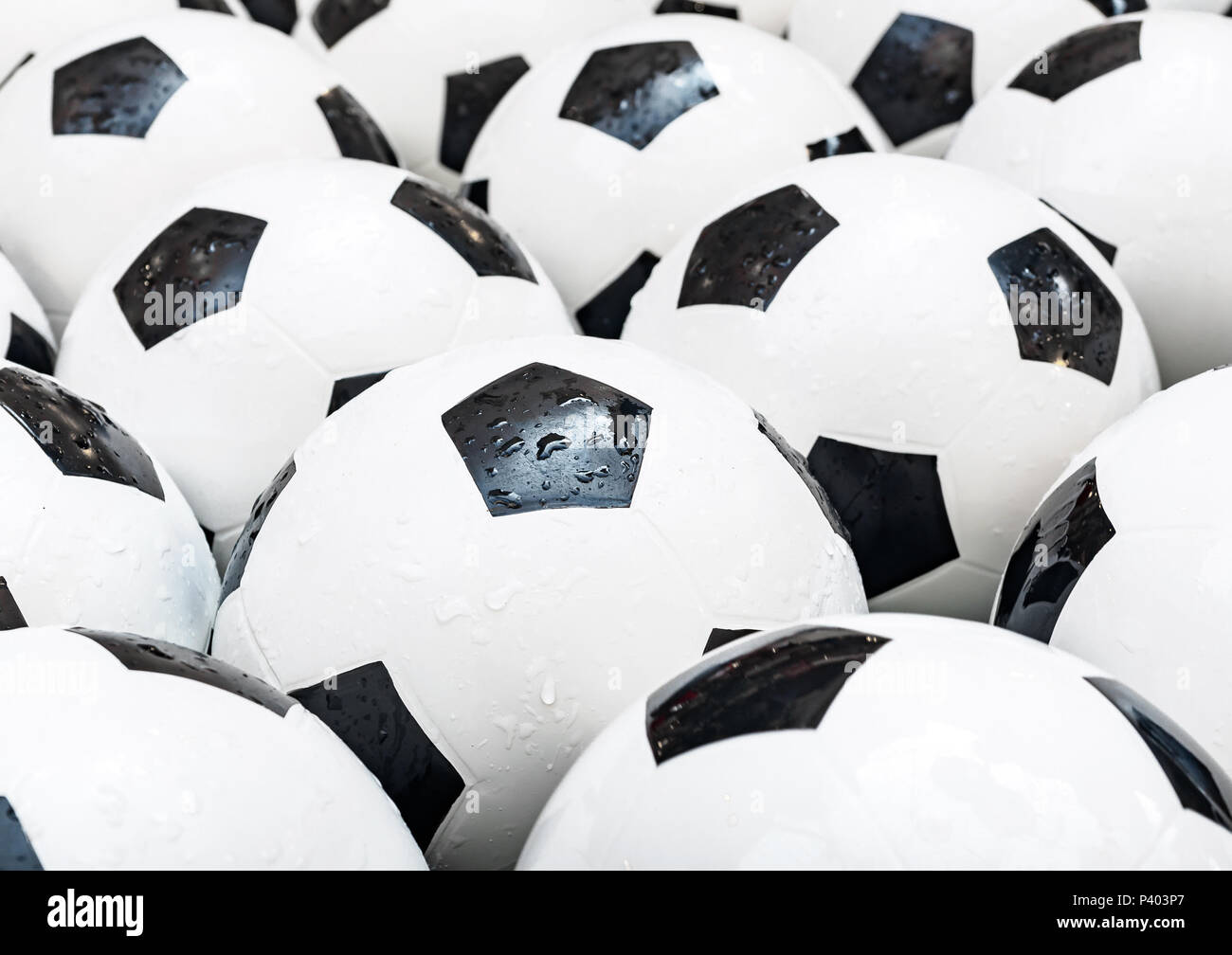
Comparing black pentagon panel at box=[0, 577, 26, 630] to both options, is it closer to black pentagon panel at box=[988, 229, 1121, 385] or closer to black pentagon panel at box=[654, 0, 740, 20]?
black pentagon panel at box=[988, 229, 1121, 385]

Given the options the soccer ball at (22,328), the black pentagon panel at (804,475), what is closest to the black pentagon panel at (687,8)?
the soccer ball at (22,328)

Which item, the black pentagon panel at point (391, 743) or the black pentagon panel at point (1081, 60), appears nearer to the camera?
the black pentagon panel at point (391, 743)

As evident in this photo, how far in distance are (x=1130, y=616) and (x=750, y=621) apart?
422 millimetres

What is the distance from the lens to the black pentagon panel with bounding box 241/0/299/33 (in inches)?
150

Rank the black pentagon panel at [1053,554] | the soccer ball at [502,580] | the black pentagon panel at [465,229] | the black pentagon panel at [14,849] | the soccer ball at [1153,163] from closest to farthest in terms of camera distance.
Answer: the black pentagon panel at [14,849] < the soccer ball at [502,580] < the black pentagon panel at [1053,554] < the black pentagon panel at [465,229] < the soccer ball at [1153,163]

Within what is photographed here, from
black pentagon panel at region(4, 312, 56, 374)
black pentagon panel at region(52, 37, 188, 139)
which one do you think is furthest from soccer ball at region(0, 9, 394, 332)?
black pentagon panel at region(4, 312, 56, 374)

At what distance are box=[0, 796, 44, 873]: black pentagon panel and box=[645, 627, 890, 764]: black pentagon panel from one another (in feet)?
1.64

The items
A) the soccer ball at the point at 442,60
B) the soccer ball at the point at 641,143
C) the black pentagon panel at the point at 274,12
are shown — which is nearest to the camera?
the soccer ball at the point at 641,143

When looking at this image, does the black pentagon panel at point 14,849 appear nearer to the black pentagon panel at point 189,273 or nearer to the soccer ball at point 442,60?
the black pentagon panel at point 189,273

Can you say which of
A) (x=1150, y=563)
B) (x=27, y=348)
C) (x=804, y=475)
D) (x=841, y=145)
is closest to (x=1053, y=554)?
(x=1150, y=563)

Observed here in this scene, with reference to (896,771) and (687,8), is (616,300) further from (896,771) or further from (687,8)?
(896,771)

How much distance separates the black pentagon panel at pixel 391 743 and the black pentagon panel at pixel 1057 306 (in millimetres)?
1033

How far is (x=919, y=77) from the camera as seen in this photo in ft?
10.1

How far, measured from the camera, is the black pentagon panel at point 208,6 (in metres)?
3.18
